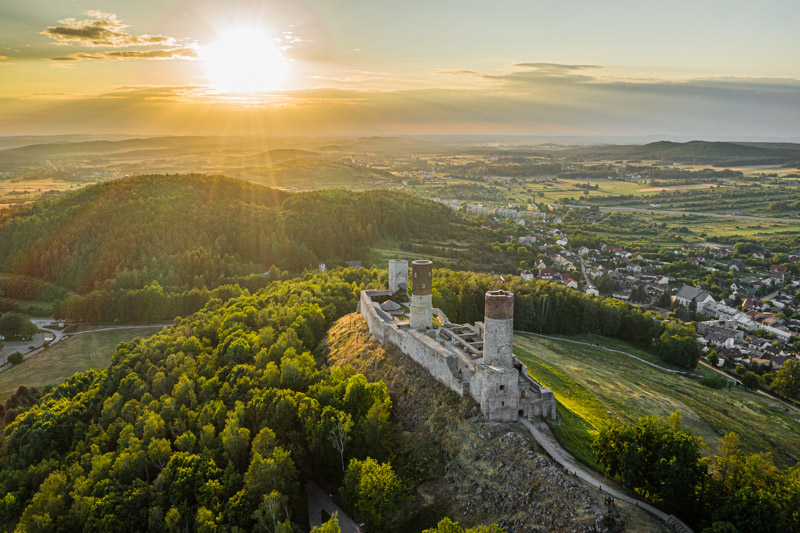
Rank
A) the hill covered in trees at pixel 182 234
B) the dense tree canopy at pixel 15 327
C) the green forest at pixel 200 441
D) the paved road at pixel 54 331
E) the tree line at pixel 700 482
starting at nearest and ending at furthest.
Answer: the tree line at pixel 700 482 < the green forest at pixel 200 441 < the paved road at pixel 54 331 < the dense tree canopy at pixel 15 327 < the hill covered in trees at pixel 182 234

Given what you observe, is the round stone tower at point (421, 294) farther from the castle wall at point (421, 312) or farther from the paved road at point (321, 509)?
the paved road at point (321, 509)

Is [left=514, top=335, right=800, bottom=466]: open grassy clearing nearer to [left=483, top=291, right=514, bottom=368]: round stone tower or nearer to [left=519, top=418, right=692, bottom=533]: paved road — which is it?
[left=519, top=418, right=692, bottom=533]: paved road

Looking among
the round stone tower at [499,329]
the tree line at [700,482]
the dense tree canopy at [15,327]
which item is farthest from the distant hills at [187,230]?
the tree line at [700,482]

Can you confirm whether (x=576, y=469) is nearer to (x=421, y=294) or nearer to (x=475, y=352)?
(x=475, y=352)

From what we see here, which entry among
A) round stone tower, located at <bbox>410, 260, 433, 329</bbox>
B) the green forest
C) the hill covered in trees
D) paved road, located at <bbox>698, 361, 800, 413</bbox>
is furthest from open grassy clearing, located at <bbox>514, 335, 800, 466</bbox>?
the hill covered in trees

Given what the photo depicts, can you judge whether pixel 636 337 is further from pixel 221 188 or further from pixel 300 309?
pixel 221 188

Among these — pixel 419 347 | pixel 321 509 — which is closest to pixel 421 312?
pixel 419 347
